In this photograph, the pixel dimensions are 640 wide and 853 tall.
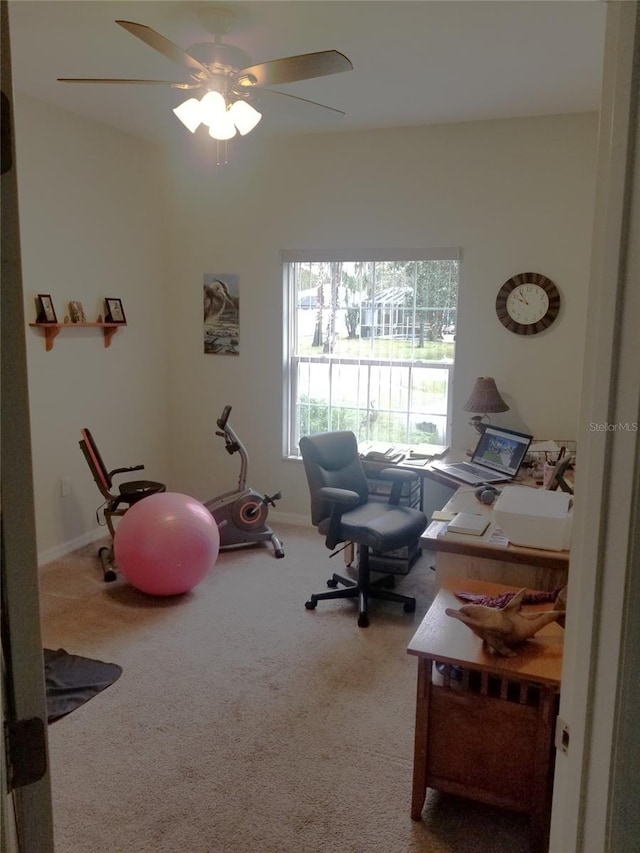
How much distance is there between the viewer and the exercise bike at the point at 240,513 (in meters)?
4.29

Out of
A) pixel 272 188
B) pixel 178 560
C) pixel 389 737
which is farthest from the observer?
pixel 272 188

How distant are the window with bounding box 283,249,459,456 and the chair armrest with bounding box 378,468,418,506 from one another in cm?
90

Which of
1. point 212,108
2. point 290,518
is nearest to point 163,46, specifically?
point 212,108

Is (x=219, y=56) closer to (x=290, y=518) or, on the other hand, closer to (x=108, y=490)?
(x=108, y=490)

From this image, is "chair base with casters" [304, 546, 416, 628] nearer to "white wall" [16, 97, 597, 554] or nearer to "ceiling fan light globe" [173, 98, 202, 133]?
"white wall" [16, 97, 597, 554]

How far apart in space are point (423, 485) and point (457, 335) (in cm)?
102

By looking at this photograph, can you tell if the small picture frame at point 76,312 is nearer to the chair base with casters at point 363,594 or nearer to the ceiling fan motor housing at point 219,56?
the ceiling fan motor housing at point 219,56

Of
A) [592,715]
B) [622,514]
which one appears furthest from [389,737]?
[622,514]

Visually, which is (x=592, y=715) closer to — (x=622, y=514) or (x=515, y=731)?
(x=622, y=514)

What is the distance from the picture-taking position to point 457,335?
4285 mm

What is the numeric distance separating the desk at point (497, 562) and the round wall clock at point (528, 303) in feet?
6.49

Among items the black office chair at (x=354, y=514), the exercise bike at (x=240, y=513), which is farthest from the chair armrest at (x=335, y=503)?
the exercise bike at (x=240, y=513)

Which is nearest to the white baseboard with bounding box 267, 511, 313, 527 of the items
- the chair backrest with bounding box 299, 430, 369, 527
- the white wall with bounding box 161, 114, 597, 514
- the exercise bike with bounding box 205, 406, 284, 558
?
the white wall with bounding box 161, 114, 597, 514

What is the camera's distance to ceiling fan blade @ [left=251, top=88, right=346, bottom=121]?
2852 mm
